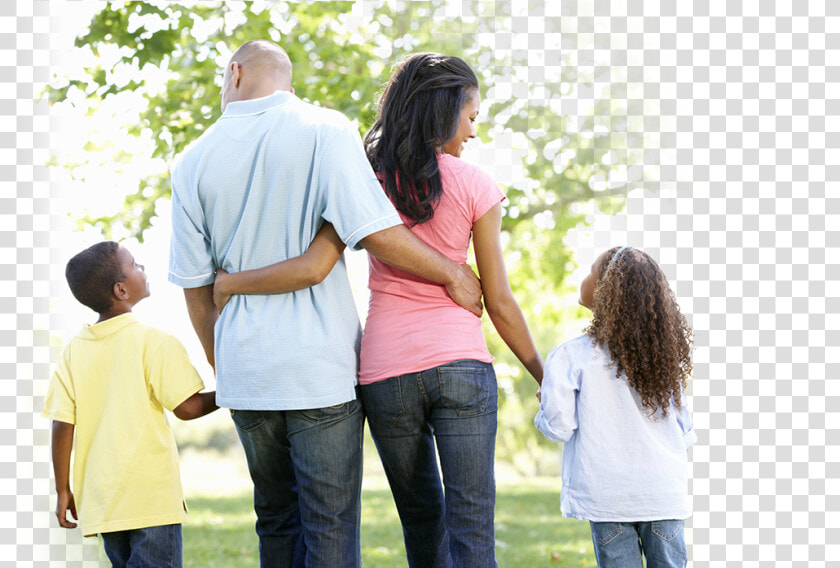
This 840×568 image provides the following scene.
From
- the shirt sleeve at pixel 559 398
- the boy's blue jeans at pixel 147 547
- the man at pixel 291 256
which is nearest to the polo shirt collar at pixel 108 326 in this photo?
the man at pixel 291 256

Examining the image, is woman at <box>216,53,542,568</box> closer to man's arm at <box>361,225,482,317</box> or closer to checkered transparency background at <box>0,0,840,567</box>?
man's arm at <box>361,225,482,317</box>

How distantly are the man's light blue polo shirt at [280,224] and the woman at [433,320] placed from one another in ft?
0.24

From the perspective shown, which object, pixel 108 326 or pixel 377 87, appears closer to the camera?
pixel 108 326

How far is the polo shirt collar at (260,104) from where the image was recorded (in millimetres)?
2320

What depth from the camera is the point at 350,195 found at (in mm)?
2172

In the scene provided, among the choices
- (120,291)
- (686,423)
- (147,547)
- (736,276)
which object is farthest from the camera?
(736,276)

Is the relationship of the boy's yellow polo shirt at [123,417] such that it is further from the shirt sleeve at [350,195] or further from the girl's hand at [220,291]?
the shirt sleeve at [350,195]

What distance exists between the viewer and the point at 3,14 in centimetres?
443

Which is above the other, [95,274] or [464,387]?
[95,274]

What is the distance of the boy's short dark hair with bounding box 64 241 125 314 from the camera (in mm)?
2678

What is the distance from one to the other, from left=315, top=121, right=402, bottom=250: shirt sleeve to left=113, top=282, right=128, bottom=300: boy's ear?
894 millimetres

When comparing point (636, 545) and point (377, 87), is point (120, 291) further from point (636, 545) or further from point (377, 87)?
point (377, 87)

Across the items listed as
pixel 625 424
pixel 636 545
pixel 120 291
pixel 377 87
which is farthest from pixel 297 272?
pixel 377 87

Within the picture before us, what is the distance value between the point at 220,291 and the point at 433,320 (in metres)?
0.61
